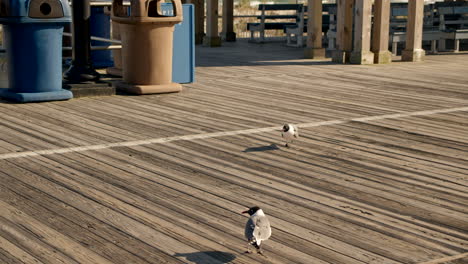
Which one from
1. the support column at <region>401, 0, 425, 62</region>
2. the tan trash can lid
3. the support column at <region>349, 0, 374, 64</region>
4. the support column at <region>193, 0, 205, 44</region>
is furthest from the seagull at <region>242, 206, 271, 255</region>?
the support column at <region>193, 0, 205, 44</region>

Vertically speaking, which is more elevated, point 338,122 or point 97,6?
point 97,6

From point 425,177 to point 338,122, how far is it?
8.02 feet

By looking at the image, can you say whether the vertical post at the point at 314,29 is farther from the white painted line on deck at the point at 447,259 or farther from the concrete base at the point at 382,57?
the white painted line on deck at the point at 447,259

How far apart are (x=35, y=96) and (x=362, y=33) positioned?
21.6 ft

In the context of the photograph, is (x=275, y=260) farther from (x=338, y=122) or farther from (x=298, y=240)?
(x=338, y=122)

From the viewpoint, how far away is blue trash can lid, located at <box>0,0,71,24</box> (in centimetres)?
910

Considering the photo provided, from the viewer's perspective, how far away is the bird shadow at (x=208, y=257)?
4.09 metres

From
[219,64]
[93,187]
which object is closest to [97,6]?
[219,64]

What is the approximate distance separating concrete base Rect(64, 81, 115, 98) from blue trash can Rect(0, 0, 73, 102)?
1.48 feet

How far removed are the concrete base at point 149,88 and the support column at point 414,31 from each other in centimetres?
583

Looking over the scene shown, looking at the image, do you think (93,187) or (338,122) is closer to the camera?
(93,187)

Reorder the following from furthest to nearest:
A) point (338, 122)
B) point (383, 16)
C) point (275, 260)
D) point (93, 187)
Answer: point (383, 16) < point (338, 122) < point (93, 187) < point (275, 260)

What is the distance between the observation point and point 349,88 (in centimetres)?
1117

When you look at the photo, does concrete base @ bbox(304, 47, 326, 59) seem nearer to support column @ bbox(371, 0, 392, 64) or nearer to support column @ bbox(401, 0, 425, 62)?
support column @ bbox(371, 0, 392, 64)
